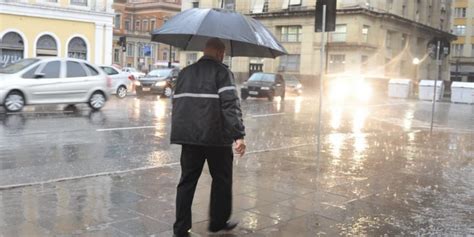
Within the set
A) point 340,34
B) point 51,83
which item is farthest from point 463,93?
point 51,83

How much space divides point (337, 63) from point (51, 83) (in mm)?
39608

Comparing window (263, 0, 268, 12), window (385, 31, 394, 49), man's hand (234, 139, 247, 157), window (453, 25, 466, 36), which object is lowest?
man's hand (234, 139, 247, 157)

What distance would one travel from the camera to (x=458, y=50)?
89.6 meters

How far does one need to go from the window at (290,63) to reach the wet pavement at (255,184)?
141 ft

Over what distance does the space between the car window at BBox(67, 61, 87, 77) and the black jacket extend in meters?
13.5

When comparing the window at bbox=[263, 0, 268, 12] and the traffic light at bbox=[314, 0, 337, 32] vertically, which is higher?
the window at bbox=[263, 0, 268, 12]

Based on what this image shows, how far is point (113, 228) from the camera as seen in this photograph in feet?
16.5

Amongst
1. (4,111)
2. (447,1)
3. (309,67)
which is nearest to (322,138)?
(4,111)

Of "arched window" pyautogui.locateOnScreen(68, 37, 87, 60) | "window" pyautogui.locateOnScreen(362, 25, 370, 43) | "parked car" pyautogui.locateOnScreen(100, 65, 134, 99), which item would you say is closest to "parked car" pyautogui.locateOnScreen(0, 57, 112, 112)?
"parked car" pyautogui.locateOnScreen(100, 65, 134, 99)

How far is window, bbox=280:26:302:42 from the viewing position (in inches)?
2215

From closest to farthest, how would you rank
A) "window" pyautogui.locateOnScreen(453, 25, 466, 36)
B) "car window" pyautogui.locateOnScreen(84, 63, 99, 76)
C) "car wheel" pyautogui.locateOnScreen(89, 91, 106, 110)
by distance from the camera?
"car wheel" pyautogui.locateOnScreen(89, 91, 106, 110) < "car window" pyautogui.locateOnScreen(84, 63, 99, 76) < "window" pyautogui.locateOnScreen(453, 25, 466, 36)

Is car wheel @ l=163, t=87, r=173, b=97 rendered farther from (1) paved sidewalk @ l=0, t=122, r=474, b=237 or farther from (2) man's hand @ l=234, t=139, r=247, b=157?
(2) man's hand @ l=234, t=139, r=247, b=157

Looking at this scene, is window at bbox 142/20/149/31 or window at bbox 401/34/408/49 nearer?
window at bbox 401/34/408/49

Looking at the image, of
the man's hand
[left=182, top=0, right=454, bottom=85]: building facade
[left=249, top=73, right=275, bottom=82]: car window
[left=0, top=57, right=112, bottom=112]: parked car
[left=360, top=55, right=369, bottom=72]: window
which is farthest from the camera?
[left=360, top=55, right=369, bottom=72]: window
